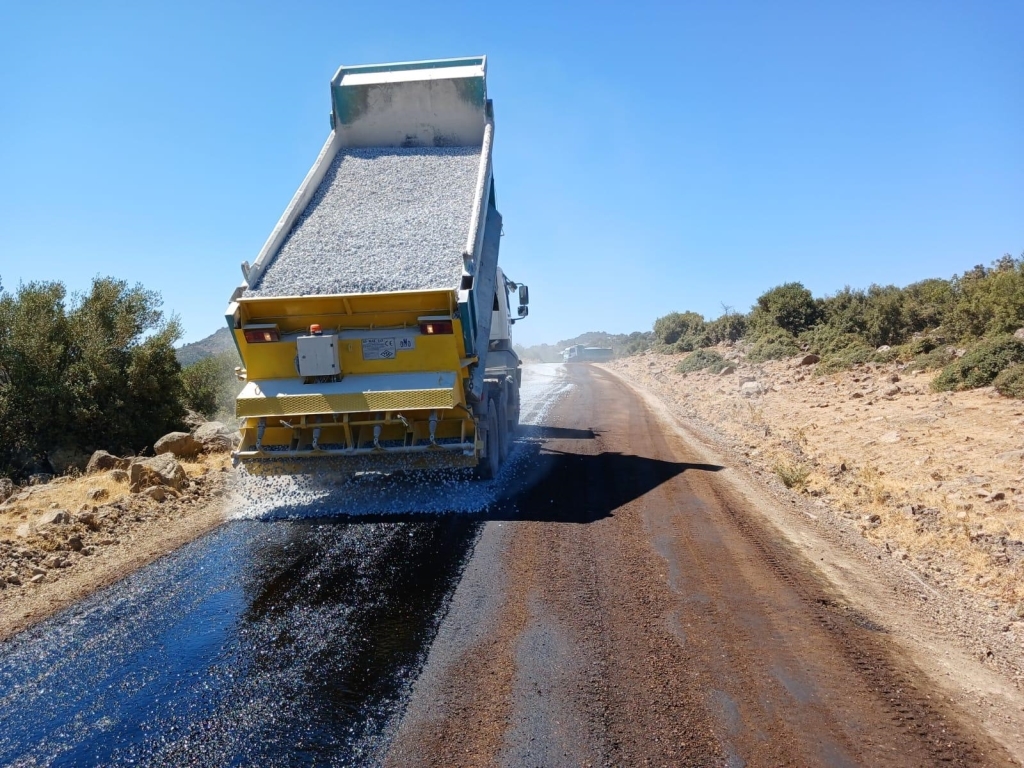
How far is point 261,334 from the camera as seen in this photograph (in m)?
7.42

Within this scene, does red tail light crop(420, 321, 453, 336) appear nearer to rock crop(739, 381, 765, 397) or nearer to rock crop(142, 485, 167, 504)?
rock crop(142, 485, 167, 504)

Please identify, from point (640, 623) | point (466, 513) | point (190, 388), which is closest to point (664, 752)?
point (640, 623)

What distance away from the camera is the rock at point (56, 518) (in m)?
6.85

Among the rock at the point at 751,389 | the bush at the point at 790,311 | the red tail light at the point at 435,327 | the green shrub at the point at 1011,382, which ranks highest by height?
the bush at the point at 790,311

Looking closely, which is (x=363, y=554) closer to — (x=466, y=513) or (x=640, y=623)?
(x=466, y=513)

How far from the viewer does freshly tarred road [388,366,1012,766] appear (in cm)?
333

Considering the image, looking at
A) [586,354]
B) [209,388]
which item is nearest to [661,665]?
[209,388]

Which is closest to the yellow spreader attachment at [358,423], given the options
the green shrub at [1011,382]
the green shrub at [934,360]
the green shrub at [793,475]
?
the green shrub at [793,475]

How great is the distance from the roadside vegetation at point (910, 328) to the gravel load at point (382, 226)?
1019 cm

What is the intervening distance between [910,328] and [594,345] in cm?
6321

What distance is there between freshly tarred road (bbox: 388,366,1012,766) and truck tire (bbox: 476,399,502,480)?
141cm

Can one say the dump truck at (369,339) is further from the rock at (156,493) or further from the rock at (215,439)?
the rock at (215,439)

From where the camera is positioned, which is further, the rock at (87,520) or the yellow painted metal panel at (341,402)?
the yellow painted metal panel at (341,402)

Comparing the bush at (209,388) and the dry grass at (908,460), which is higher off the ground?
the bush at (209,388)
